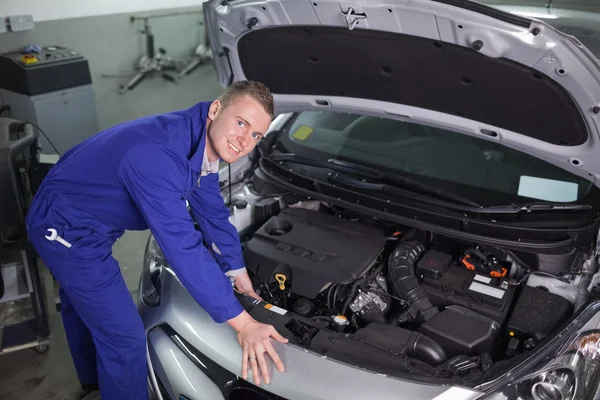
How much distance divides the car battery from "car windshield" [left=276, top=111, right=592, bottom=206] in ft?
1.04

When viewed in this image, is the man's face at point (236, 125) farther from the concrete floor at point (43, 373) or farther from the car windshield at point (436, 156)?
the concrete floor at point (43, 373)

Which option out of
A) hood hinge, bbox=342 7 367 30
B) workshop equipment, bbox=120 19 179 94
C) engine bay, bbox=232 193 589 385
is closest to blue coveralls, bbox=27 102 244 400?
engine bay, bbox=232 193 589 385

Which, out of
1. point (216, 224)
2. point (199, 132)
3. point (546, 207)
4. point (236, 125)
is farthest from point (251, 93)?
point (546, 207)

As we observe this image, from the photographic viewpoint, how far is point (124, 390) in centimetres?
215

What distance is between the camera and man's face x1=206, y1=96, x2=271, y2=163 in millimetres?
1754

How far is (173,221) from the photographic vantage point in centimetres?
170

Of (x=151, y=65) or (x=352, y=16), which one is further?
(x=151, y=65)

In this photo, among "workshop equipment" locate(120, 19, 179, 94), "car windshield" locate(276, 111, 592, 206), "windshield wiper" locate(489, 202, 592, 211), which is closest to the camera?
"windshield wiper" locate(489, 202, 592, 211)

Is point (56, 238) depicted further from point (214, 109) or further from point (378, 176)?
point (378, 176)

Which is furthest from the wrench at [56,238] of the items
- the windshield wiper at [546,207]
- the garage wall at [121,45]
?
the garage wall at [121,45]

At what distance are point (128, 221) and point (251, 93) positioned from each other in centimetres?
68

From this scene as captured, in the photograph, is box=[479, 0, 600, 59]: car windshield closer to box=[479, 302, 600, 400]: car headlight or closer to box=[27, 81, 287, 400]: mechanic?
box=[479, 302, 600, 400]: car headlight

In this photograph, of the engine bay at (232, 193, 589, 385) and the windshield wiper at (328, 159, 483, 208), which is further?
the windshield wiper at (328, 159, 483, 208)

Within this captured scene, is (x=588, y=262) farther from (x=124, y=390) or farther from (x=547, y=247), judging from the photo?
(x=124, y=390)
